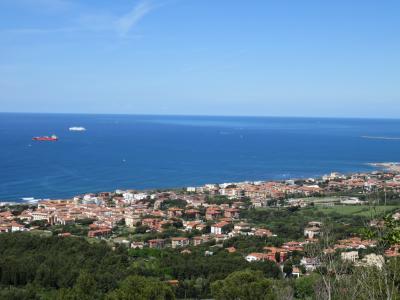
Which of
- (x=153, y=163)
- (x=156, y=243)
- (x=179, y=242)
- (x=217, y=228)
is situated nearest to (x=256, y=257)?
(x=179, y=242)

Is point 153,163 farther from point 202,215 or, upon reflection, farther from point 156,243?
point 156,243

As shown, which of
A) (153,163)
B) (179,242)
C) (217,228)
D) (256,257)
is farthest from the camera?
(153,163)

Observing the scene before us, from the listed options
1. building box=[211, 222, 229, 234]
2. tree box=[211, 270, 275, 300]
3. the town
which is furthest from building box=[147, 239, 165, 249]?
tree box=[211, 270, 275, 300]

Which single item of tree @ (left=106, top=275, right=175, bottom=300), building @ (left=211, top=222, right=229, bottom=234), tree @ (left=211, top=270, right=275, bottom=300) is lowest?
building @ (left=211, top=222, right=229, bottom=234)

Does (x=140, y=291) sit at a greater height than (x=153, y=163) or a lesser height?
greater

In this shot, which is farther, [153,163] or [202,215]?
[153,163]

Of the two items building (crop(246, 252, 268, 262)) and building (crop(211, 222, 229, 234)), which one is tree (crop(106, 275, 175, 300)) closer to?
building (crop(246, 252, 268, 262))

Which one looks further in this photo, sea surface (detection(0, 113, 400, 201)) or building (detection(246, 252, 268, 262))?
sea surface (detection(0, 113, 400, 201))

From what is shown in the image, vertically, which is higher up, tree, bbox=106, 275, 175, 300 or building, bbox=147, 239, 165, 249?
tree, bbox=106, 275, 175, 300

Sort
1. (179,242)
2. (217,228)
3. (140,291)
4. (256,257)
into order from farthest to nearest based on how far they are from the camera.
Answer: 1. (217,228)
2. (179,242)
3. (256,257)
4. (140,291)

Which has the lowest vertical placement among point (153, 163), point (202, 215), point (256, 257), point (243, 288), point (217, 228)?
point (202, 215)
